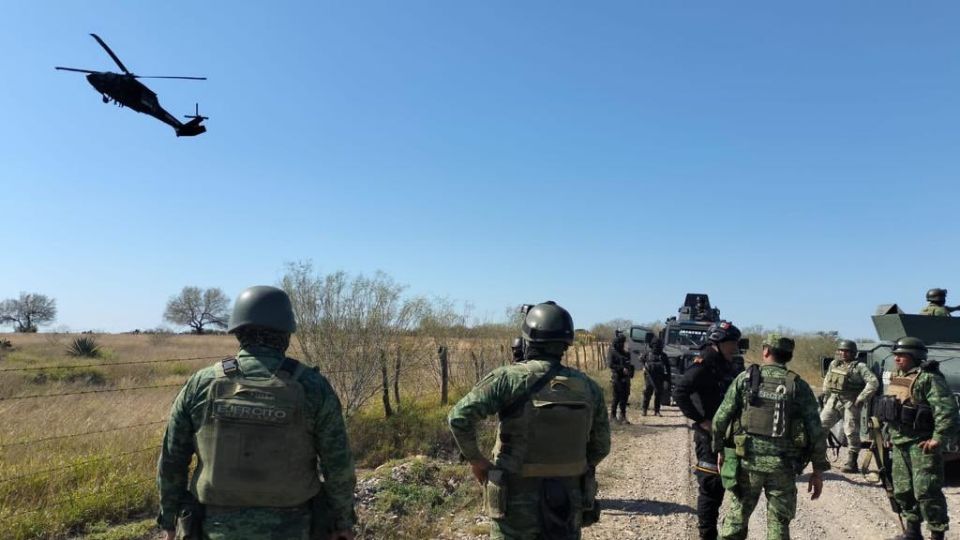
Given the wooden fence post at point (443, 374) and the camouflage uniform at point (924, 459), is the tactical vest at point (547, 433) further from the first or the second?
the wooden fence post at point (443, 374)

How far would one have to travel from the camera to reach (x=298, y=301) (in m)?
11.5

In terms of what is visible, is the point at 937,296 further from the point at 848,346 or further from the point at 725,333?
the point at 725,333

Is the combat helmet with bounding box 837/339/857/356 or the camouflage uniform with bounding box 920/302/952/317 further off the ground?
the camouflage uniform with bounding box 920/302/952/317

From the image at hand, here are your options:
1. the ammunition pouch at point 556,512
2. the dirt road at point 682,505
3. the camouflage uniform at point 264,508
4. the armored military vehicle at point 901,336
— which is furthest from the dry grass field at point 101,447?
the armored military vehicle at point 901,336

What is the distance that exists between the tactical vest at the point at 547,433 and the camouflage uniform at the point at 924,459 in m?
3.80

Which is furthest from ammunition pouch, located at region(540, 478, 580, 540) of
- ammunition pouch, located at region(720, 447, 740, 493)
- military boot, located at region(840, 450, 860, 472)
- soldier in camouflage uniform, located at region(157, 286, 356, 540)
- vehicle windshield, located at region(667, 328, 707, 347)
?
Answer: vehicle windshield, located at region(667, 328, 707, 347)

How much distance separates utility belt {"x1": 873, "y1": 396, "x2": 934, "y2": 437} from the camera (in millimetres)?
5320

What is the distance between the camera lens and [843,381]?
8445 mm

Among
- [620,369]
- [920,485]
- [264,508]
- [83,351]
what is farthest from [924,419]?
[83,351]

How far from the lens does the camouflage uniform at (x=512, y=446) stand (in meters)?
3.24

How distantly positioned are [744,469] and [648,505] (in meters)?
2.46

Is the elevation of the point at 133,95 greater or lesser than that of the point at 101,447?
greater

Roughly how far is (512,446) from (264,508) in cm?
125

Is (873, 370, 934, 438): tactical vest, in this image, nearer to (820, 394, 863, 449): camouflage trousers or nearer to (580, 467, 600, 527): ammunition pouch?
(820, 394, 863, 449): camouflage trousers
